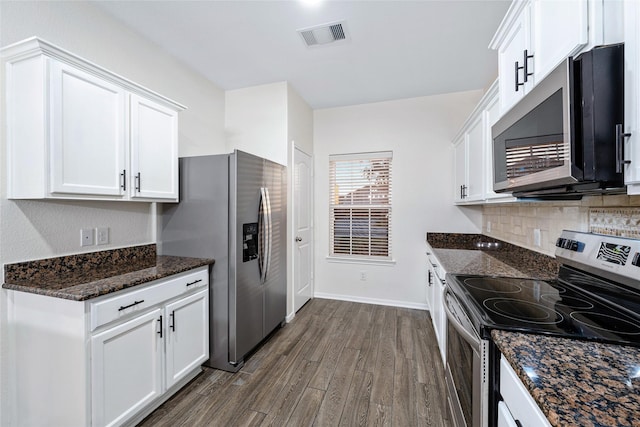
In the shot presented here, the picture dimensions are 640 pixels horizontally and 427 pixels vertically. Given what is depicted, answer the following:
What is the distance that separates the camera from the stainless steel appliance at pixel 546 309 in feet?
3.15

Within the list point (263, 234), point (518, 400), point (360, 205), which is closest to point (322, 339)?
point (263, 234)

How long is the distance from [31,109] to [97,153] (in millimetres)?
343

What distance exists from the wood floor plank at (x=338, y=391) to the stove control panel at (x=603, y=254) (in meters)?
1.66

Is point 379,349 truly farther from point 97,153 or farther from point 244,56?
point 244,56

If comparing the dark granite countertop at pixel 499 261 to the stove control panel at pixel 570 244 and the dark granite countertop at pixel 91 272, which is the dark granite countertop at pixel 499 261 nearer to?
the stove control panel at pixel 570 244

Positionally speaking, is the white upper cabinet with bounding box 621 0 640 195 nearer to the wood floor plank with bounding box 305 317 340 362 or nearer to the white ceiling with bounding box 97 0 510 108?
the white ceiling with bounding box 97 0 510 108

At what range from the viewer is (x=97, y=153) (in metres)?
1.68

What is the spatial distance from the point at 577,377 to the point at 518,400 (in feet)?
0.57

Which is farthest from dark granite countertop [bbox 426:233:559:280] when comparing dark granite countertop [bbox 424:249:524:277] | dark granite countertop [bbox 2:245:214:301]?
dark granite countertop [bbox 2:245:214:301]

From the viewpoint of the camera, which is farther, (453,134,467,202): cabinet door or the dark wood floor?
(453,134,467,202): cabinet door

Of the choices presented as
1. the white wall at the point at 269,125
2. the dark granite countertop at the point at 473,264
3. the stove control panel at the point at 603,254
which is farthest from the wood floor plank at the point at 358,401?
the stove control panel at the point at 603,254

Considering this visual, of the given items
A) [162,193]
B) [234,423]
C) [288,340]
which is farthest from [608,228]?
[162,193]

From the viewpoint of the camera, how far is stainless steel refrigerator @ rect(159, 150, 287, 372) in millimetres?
2211

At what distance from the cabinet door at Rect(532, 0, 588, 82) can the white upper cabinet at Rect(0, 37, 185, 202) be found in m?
2.35
